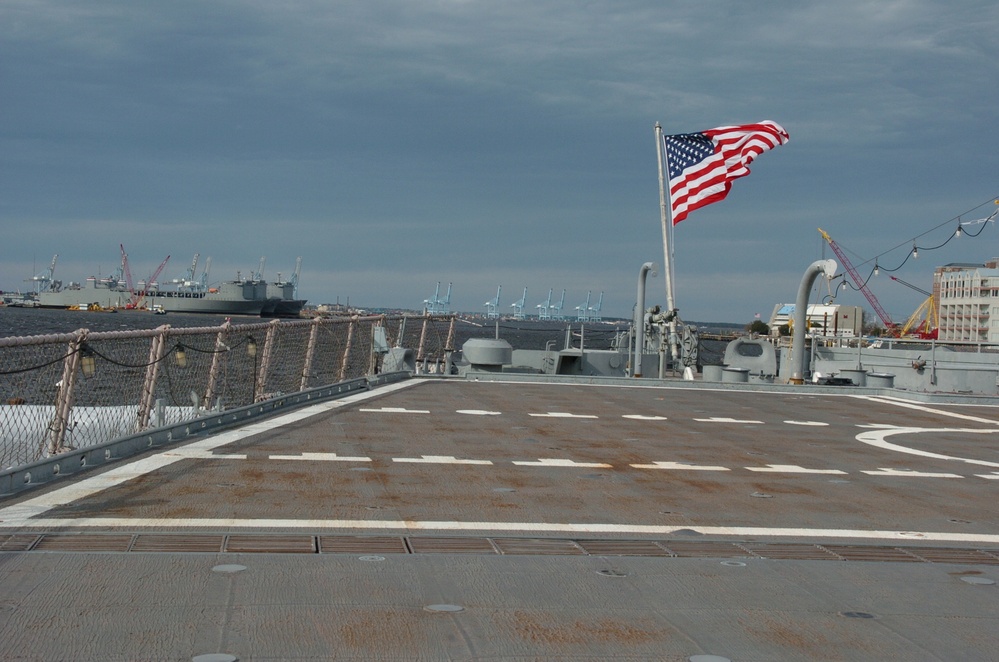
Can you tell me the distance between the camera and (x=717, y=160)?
26219 millimetres

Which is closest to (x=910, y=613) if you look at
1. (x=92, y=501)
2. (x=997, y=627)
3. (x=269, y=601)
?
(x=997, y=627)

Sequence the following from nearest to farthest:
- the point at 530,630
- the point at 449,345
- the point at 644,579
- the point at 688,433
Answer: the point at 530,630, the point at 644,579, the point at 688,433, the point at 449,345

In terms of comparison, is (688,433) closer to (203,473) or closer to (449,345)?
(203,473)

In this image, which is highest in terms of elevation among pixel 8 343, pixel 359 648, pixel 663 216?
pixel 663 216

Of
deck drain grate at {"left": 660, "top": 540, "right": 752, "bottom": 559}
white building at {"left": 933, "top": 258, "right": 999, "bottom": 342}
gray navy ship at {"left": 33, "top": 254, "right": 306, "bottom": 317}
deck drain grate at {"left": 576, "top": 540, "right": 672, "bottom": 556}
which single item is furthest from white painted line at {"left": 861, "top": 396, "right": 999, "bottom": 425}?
gray navy ship at {"left": 33, "top": 254, "right": 306, "bottom": 317}

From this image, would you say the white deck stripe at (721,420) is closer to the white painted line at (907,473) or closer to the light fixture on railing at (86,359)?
the white painted line at (907,473)

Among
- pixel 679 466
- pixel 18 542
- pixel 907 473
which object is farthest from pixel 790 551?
pixel 18 542

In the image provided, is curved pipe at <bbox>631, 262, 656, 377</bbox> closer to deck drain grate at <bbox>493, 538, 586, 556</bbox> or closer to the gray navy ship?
deck drain grate at <bbox>493, 538, 586, 556</bbox>

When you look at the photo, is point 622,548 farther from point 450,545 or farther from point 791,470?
point 791,470

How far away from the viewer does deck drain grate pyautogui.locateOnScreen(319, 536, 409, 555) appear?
5934 mm

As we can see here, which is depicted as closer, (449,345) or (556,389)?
(556,389)

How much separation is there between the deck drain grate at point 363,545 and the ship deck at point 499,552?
20 mm

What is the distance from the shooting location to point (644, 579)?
18.4 ft

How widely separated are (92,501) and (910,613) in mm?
5502
